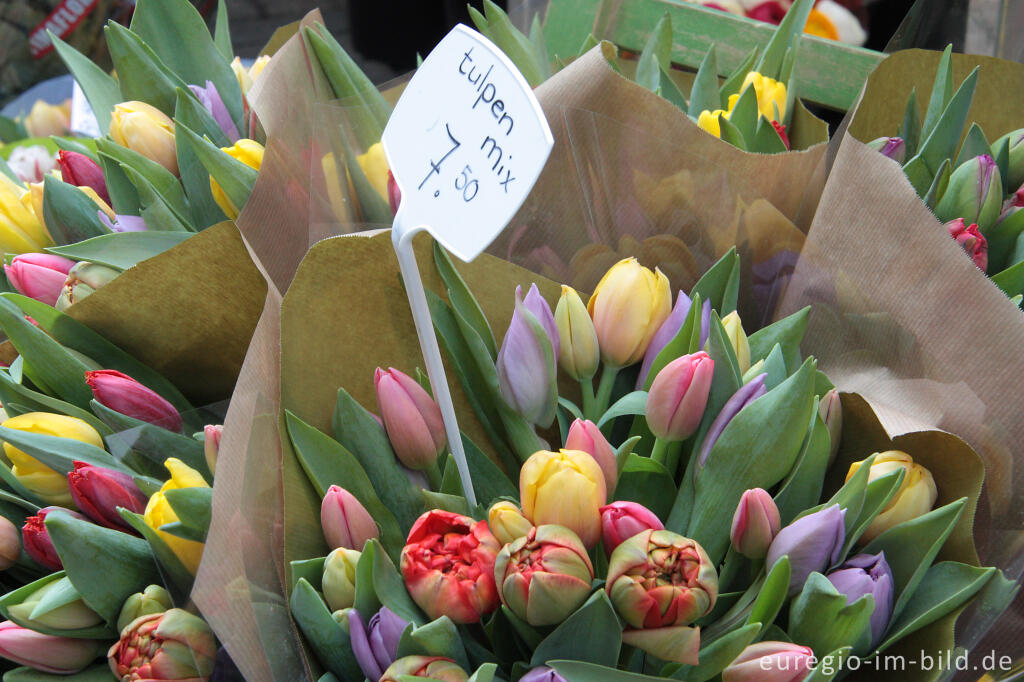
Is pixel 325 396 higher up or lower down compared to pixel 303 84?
lower down

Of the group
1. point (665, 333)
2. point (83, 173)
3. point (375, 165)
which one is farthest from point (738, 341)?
point (83, 173)

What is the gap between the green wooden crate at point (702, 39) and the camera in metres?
0.95

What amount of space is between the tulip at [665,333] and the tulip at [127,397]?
0.28m

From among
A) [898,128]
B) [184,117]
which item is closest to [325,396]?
[184,117]

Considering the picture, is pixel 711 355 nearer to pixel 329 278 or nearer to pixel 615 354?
pixel 615 354

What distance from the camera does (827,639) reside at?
422 millimetres

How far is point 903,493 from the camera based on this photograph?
460 millimetres

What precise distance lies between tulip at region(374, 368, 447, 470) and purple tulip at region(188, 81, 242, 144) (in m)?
0.35

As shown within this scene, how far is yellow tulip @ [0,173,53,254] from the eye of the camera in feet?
2.34

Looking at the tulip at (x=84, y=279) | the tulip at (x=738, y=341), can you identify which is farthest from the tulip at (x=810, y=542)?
the tulip at (x=84, y=279)

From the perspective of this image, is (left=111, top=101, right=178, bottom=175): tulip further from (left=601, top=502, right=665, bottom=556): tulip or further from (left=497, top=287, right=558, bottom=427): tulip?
(left=601, top=502, right=665, bottom=556): tulip

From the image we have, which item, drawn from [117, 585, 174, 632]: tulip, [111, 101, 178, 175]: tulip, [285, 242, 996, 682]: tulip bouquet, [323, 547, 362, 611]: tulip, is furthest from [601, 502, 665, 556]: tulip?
[111, 101, 178, 175]: tulip

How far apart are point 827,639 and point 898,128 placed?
1.44 feet

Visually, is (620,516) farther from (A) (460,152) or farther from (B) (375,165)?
(B) (375,165)
